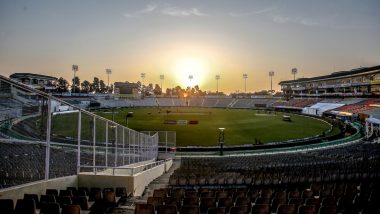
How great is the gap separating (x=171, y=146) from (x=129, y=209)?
29593 millimetres

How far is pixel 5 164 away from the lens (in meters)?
11.2

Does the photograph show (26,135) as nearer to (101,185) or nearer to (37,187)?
(37,187)

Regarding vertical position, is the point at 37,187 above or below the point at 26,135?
below

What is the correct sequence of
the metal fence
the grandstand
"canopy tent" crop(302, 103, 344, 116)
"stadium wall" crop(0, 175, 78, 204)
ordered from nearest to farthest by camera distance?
the grandstand
"stadium wall" crop(0, 175, 78, 204)
the metal fence
"canopy tent" crop(302, 103, 344, 116)

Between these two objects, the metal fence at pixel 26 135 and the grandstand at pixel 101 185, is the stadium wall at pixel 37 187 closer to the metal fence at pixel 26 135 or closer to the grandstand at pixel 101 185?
the grandstand at pixel 101 185

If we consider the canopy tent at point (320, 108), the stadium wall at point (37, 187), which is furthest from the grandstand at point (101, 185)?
the canopy tent at point (320, 108)

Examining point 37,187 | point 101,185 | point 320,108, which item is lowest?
point 101,185

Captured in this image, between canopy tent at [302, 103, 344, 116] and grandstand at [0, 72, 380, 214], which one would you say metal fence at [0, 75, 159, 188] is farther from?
canopy tent at [302, 103, 344, 116]

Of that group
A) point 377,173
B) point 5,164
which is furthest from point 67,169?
point 377,173

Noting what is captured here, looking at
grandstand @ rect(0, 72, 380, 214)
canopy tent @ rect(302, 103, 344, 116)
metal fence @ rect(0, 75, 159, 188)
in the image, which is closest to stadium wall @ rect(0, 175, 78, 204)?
grandstand @ rect(0, 72, 380, 214)

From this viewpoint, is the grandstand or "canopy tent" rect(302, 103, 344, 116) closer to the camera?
the grandstand

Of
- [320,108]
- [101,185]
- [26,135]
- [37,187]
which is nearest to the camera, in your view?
[37,187]

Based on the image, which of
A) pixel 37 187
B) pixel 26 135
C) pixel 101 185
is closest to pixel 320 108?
pixel 101 185

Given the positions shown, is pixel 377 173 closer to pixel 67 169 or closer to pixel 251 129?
pixel 67 169
